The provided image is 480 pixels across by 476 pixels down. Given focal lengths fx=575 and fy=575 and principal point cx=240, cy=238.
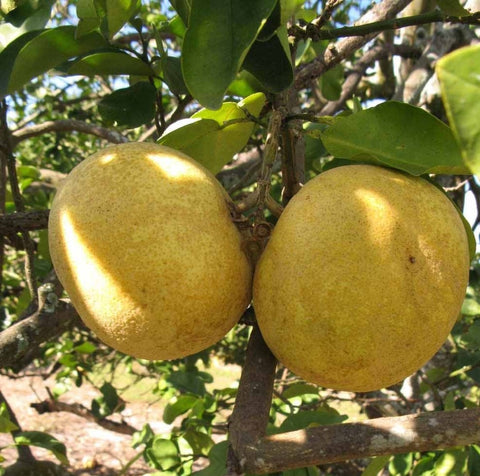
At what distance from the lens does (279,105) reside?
1.18 m

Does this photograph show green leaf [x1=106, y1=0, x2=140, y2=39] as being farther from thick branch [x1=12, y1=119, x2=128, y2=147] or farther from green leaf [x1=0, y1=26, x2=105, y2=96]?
thick branch [x1=12, y1=119, x2=128, y2=147]

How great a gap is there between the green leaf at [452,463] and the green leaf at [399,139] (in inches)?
46.8

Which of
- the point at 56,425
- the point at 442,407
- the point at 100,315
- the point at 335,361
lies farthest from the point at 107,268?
the point at 56,425

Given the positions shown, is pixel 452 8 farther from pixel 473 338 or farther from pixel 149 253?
pixel 473 338

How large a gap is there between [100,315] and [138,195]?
231 mm

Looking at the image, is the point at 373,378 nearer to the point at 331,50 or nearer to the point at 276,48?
the point at 276,48

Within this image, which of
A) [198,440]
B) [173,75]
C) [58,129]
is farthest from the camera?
→ [58,129]

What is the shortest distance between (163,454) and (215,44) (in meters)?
1.66

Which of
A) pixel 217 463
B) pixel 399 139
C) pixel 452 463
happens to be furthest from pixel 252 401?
pixel 452 463

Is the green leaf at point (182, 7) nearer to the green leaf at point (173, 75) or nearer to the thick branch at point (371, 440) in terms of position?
the green leaf at point (173, 75)

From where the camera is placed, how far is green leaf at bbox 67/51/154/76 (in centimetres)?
137

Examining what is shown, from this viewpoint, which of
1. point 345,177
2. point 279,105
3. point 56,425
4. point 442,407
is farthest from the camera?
point 56,425

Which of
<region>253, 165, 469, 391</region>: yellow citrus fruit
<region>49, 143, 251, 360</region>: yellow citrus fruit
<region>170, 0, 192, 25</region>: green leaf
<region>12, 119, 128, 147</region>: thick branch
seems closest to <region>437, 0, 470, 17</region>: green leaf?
<region>253, 165, 469, 391</region>: yellow citrus fruit

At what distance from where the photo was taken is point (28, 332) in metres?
1.58
